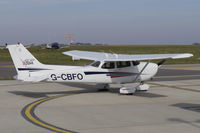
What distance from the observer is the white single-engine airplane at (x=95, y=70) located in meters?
13.8

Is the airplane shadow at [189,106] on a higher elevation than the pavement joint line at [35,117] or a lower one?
lower

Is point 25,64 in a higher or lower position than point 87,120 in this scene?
higher

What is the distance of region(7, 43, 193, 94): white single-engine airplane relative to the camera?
1380 centimetres

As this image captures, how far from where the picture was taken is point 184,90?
16.7 metres

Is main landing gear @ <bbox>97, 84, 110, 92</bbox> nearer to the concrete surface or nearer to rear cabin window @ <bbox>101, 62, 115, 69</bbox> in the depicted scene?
the concrete surface

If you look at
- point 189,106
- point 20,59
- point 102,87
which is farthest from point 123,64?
point 20,59

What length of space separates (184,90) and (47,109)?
7602mm

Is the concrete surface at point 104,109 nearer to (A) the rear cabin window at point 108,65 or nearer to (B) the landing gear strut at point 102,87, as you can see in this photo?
(B) the landing gear strut at point 102,87

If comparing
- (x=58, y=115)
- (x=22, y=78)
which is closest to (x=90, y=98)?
(x=22, y=78)

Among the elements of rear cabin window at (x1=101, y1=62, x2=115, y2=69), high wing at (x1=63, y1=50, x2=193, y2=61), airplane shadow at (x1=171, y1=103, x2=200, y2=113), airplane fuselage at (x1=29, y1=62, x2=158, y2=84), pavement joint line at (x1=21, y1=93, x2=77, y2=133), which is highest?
high wing at (x1=63, y1=50, x2=193, y2=61)

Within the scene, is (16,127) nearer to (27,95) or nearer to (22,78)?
(22,78)

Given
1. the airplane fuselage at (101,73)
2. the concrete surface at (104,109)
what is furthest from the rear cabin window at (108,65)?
the concrete surface at (104,109)

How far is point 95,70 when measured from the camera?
15.2m

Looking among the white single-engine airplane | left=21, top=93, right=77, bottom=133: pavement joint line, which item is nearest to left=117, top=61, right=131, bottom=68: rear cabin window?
the white single-engine airplane
